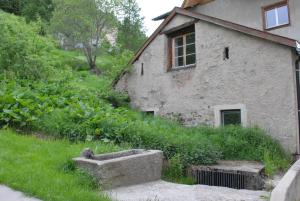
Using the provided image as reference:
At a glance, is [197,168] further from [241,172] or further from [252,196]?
[252,196]

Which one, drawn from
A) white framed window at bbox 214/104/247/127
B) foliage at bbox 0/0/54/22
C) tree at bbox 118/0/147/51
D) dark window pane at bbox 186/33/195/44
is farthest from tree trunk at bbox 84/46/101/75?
white framed window at bbox 214/104/247/127

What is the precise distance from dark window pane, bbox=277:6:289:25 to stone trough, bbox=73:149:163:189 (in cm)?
961

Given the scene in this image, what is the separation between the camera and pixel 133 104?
1708 cm

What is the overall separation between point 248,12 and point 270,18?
1.09m

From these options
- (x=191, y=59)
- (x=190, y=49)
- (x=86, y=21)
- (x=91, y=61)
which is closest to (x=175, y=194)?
(x=191, y=59)

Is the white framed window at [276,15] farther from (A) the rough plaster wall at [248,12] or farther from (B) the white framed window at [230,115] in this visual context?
(B) the white framed window at [230,115]

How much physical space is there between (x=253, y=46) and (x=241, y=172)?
4.95 metres

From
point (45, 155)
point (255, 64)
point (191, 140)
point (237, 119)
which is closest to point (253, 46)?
point (255, 64)

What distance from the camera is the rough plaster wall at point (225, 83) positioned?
449 inches

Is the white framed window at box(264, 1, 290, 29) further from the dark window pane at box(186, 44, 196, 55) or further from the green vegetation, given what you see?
the green vegetation

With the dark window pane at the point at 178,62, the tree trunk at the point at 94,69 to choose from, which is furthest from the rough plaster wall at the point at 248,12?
the tree trunk at the point at 94,69

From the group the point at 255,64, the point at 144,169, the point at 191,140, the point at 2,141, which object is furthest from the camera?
the point at 255,64

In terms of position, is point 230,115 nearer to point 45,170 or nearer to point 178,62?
point 178,62

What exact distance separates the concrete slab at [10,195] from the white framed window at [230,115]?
28.5 feet
